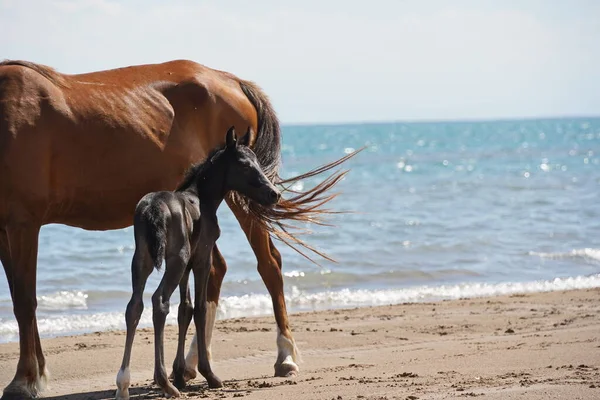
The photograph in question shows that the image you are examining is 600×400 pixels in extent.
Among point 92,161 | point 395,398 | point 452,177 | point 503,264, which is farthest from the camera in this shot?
point 452,177

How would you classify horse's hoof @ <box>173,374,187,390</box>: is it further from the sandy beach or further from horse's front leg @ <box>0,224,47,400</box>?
horse's front leg @ <box>0,224,47,400</box>

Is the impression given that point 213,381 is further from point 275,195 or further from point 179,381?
point 275,195

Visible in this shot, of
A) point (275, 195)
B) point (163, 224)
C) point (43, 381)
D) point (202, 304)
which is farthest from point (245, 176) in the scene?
point (43, 381)

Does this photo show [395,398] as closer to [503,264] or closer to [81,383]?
[81,383]

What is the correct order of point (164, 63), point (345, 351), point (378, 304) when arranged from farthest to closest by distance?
1. point (378, 304)
2. point (345, 351)
3. point (164, 63)

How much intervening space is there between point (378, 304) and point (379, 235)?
15.6ft

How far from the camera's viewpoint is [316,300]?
10.1m

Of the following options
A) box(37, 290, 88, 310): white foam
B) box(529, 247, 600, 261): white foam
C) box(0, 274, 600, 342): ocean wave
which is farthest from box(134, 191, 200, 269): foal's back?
box(529, 247, 600, 261): white foam

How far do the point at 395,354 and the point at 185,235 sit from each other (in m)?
2.40

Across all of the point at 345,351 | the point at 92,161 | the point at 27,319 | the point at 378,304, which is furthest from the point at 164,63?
the point at 378,304

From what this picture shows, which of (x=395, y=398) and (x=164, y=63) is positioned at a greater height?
(x=164, y=63)

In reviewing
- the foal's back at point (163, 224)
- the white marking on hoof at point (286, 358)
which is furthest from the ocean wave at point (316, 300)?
the foal's back at point (163, 224)

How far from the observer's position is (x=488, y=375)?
5.63 m

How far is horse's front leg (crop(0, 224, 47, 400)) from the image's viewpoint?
545 centimetres
